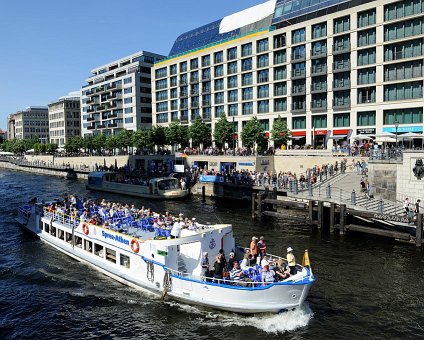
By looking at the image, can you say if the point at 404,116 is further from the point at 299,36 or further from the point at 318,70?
the point at 299,36

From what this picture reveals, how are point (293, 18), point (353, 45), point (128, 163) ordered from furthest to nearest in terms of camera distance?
1. point (128, 163)
2. point (293, 18)
3. point (353, 45)

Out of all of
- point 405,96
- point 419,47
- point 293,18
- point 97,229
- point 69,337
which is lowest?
point 69,337

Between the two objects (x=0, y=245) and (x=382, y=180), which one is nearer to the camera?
(x=0, y=245)

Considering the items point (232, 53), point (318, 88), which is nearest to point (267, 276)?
point (318, 88)

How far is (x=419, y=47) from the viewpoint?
58438mm

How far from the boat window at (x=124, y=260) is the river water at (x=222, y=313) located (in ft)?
4.16

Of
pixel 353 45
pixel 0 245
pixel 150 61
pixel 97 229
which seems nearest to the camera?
pixel 97 229

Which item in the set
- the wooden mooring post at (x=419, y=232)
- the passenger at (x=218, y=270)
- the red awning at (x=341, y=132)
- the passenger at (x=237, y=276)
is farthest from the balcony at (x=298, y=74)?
the passenger at (x=237, y=276)

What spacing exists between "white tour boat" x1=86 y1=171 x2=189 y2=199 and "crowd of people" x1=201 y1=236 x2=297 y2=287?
35.5 meters

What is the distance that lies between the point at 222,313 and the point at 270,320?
243 centimetres

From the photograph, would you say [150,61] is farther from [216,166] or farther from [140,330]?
[140,330]

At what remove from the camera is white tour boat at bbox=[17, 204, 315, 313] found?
1803 cm

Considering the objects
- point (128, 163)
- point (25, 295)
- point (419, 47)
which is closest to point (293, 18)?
point (419, 47)

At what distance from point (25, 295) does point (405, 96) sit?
5810 cm
